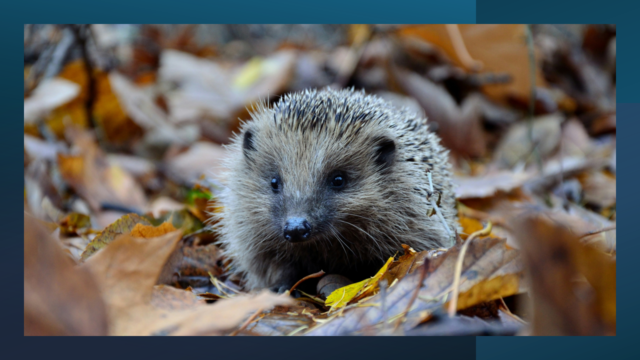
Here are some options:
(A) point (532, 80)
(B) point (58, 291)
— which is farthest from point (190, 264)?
(A) point (532, 80)

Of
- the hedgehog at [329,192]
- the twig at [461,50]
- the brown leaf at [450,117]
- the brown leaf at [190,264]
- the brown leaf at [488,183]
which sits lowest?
the brown leaf at [190,264]

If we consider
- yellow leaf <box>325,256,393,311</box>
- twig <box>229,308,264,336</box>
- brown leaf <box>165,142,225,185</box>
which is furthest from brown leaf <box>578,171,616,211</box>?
twig <box>229,308,264,336</box>

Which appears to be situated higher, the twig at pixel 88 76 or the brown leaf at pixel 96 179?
the twig at pixel 88 76

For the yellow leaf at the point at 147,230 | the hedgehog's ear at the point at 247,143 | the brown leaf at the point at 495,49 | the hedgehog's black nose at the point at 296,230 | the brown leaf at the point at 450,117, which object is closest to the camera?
the hedgehog's black nose at the point at 296,230

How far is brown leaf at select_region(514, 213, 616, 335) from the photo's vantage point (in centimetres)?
171

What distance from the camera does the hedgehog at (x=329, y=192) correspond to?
3201 mm

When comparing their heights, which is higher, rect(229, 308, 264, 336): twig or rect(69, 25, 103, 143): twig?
rect(69, 25, 103, 143): twig

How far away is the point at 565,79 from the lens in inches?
277

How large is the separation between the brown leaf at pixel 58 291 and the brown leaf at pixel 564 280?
1.57 metres

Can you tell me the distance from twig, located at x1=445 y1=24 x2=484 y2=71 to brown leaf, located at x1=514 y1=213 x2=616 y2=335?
319 centimetres

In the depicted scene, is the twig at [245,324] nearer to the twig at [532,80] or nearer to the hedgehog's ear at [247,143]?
the hedgehog's ear at [247,143]

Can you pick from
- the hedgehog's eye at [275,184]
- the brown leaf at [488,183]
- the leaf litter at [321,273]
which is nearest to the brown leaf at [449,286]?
the leaf litter at [321,273]

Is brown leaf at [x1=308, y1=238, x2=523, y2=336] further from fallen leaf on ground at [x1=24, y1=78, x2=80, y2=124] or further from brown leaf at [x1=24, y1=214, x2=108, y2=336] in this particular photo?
fallen leaf on ground at [x1=24, y1=78, x2=80, y2=124]

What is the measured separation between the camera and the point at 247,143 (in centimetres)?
365
